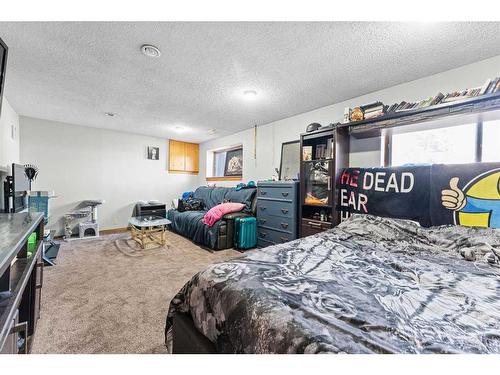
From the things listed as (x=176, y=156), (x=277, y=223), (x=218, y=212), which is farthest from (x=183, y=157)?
(x=277, y=223)

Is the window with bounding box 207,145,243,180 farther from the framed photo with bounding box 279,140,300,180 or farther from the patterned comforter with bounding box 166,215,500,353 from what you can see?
the patterned comforter with bounding box 166,215,500,353

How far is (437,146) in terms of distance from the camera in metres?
2.27

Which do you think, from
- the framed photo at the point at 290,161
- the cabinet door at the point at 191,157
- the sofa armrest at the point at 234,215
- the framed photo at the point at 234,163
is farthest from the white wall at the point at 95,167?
the framed photo at the point at 290,161

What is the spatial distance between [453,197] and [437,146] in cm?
78

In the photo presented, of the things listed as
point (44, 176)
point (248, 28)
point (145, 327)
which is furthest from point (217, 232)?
point (44, 176)

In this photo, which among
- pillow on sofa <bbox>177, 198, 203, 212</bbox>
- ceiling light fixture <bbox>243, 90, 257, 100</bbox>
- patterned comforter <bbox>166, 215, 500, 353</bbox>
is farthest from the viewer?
pillow on sofa <bbox>177, 198, 203, 212</bbox>

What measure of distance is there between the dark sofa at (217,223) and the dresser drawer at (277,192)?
0.43 m

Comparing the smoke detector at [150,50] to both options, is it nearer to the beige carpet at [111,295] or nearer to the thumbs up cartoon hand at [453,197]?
the beige carpet at [111,295]

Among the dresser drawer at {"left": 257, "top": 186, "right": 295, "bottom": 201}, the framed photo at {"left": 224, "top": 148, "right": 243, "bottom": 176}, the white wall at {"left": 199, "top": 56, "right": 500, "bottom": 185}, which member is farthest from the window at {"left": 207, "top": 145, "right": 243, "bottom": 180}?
the dresser drawer at {"left": 257, "top": 186, "right": 295, "bottom": 201}

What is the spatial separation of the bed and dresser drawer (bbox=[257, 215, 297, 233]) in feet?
4.58

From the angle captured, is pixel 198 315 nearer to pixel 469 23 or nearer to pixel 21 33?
pixel 21 33

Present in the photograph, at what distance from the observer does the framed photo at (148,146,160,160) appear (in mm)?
5219

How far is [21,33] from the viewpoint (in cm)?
163

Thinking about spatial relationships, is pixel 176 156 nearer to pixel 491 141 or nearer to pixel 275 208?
pixel 275 208
